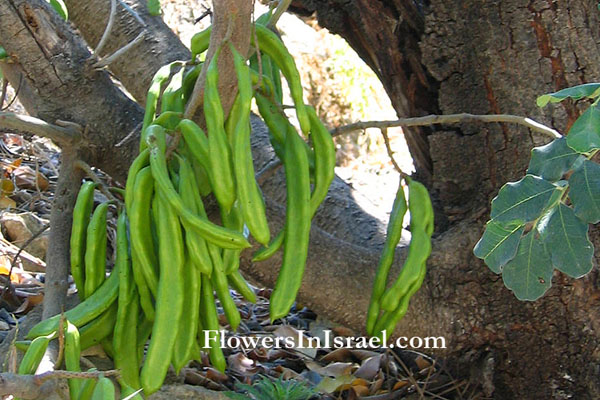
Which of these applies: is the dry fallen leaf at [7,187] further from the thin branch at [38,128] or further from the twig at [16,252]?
the thin branch at [38,128]

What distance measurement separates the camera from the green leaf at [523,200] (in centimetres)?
128

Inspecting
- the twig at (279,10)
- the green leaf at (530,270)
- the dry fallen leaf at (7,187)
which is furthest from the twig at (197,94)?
the dry fallen leaf at (7,187)

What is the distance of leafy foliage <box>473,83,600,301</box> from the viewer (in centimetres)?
125

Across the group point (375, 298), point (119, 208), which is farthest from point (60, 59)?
point (375, 298)

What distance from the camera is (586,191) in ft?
4.11

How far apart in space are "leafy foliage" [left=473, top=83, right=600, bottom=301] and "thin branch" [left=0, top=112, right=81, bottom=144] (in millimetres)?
826

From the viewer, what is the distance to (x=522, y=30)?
1777 millimetres

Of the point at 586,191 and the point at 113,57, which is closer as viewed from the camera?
the point at 586,191

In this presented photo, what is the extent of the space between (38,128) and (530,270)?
91 cm

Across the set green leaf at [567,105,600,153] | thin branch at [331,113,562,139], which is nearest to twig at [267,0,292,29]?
thin branch at [331,113,562,139]

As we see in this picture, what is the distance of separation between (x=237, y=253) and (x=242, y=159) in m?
0.17

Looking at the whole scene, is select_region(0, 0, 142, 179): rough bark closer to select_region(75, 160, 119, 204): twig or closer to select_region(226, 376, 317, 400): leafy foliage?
select_region(75, 160, 119, 204): twig

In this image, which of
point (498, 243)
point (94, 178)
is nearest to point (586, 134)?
point (498, 243)

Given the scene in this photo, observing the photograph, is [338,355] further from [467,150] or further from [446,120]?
[446,120]
